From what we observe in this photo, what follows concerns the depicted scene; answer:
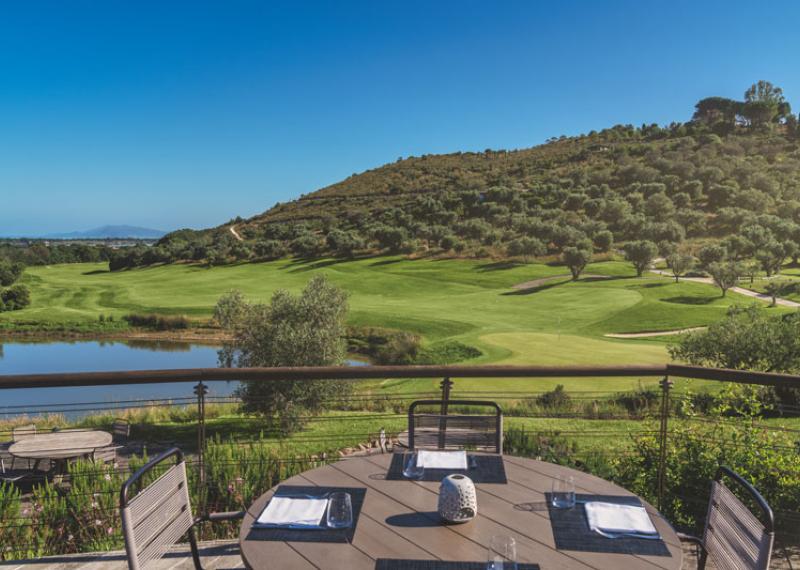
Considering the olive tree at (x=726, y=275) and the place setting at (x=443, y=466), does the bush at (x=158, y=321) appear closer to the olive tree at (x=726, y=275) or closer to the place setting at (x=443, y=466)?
the olive tree at (x=726, y=275)

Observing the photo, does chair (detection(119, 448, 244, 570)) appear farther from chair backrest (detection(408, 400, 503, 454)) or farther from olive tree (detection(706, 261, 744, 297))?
olive tree (detection(706, 261, 744, 297))

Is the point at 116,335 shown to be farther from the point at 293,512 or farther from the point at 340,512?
the point at 340,512

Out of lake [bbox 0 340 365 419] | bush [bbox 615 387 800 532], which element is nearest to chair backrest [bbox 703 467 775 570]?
bush [bbox 615 387 800 532]

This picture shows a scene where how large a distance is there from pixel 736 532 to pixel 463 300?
37.0 m

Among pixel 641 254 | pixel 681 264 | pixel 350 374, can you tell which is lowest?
pixel 681 264

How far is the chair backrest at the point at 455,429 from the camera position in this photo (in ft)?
9.49

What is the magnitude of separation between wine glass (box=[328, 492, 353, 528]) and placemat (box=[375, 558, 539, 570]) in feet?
0.81

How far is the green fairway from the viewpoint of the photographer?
2466 centimetres

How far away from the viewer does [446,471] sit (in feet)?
8.06

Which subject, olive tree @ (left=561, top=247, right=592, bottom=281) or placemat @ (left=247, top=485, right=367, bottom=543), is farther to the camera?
olive tree @ (left=561, top=247, right=592, bottom=281)

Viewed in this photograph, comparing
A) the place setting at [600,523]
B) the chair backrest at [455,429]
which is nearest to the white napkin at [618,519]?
the place setting at [600,523]

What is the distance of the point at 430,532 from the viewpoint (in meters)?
1.93

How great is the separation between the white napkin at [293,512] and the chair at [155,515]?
36cm

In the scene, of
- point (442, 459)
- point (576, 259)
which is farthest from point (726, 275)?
point (442, 459)
